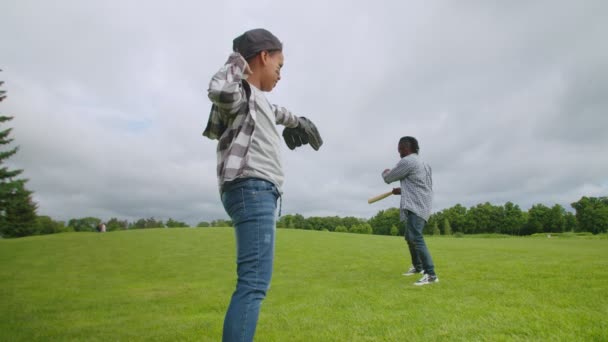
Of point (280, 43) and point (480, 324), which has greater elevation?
point (280, 43)

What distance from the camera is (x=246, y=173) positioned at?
221 cm

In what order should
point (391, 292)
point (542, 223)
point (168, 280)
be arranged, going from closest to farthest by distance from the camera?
1. point (391, 292)
2. point (168, 280)
3. point (542, 223)

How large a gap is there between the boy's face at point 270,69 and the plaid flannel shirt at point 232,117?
0.33 metres

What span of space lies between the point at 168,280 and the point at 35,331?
497 centimetres

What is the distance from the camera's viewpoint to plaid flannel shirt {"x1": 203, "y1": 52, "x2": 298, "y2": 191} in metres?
2.09

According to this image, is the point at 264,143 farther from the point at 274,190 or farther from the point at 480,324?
the point at 480,324

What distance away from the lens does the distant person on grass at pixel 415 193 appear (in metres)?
6.49

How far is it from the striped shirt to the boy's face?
4673mm

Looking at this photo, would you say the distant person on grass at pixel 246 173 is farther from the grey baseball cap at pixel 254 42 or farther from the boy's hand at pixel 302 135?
the boy's hand at pixel 302 135

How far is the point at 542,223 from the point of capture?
96875 millimetres

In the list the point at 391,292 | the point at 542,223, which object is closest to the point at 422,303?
the point at 391,292

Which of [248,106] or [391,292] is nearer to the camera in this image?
[248,106]

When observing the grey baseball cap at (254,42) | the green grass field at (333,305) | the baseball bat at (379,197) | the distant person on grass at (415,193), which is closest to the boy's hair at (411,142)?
the distant person on grass at (415,193)

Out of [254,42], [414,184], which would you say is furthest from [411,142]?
[254,42]
